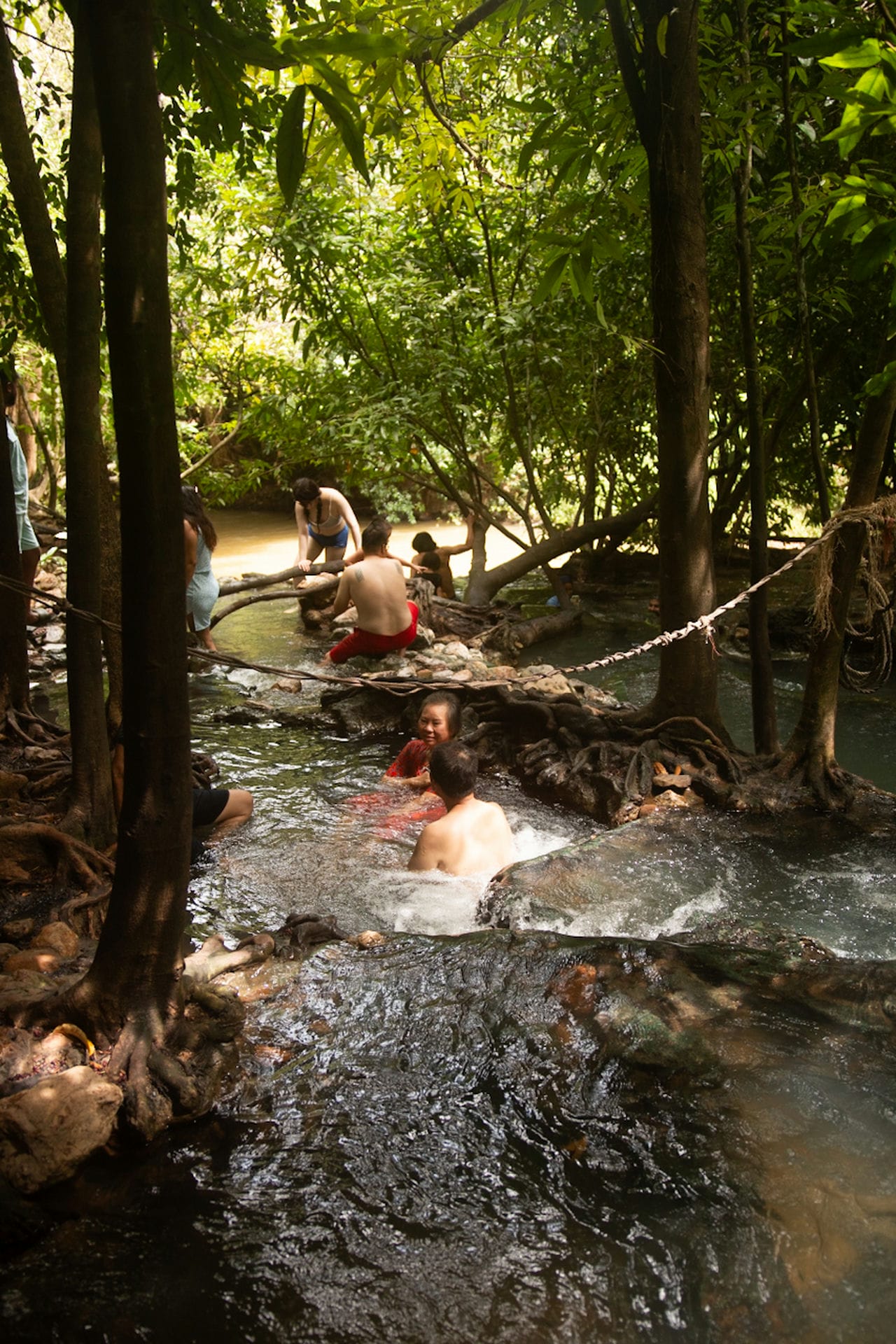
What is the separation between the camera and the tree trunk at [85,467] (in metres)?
4.44

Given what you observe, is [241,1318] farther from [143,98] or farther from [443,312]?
[443,312]

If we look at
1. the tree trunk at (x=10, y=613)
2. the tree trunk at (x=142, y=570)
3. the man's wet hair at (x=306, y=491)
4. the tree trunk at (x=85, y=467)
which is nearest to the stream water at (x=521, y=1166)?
the tree trunk at (x=142, y=570)

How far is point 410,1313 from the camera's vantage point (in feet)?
7.97

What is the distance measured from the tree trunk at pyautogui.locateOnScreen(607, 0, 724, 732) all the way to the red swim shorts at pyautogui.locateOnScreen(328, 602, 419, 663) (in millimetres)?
2996

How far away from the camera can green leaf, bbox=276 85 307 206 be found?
218cm

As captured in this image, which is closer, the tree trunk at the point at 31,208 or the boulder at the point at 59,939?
the boulder at the point at 59,939

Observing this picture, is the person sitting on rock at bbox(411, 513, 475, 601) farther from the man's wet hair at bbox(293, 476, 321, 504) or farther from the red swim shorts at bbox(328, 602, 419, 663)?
the red swim shorts at bbox(328, 602, 419, 663)

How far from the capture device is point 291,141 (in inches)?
88.5

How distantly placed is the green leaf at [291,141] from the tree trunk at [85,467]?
2442 mm

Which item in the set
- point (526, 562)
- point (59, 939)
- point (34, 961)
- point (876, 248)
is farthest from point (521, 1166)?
point (526, 562)

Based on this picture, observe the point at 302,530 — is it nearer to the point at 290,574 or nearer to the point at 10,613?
the point at 290,574

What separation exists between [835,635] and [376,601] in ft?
13.4

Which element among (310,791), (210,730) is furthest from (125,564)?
(210,730)

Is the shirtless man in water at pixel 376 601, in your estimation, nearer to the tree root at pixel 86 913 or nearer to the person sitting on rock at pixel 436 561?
the person sitting on rock at pixel 436 561
